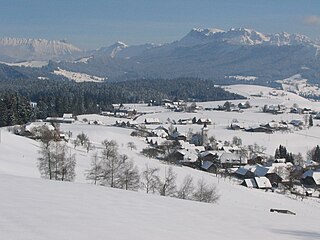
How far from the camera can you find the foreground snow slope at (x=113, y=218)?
23.1 feet

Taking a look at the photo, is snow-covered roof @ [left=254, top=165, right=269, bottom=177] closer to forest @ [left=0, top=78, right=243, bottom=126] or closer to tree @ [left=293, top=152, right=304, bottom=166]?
tree @ [left=293, top=152, right=304, bottom=166]

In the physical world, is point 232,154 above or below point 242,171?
above

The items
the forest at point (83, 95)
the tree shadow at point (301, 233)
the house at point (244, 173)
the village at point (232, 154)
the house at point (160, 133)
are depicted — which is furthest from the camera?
the house at point (160, 133)

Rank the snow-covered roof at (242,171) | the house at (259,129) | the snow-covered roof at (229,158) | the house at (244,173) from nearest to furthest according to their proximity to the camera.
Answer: the house at (244,173) → the snow-covered roof at (242,171) → the snow-covered roof at (229,158) → the house at (259,129)

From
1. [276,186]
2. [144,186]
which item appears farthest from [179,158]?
[144,186]

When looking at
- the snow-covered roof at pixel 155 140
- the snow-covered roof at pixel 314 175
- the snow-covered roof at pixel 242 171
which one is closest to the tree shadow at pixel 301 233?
the snow-covered roof at pixel 314 175

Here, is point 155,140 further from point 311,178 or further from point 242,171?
point 311,178

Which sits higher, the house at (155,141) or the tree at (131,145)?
the tree at (131,145)

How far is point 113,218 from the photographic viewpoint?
844cm

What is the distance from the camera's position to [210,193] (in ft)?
64.0

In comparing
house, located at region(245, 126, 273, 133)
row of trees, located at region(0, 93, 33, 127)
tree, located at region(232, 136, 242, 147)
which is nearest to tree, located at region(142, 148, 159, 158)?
tree, located at region(232, 136, 242, 147)

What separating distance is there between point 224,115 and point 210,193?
6965 centimetres

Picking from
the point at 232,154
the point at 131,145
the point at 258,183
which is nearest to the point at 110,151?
the point at 258,183

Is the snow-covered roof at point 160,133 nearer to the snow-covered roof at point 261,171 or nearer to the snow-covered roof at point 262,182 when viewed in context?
the snow-covered roof at point 261,171
